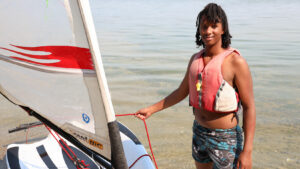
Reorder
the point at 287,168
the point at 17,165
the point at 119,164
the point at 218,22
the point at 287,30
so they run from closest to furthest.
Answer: the point at 119,164, the point at 218,22, the point at 17,165, the point at 287,168, the point at 287,30

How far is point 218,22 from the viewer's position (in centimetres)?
219

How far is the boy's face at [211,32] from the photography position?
2.18 m

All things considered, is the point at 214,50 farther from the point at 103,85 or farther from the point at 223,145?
the point at 103,85

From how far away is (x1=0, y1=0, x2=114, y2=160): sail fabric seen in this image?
6.04 feet

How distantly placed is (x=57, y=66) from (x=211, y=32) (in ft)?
3.69

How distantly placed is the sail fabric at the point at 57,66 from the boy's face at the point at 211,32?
0.87 meters

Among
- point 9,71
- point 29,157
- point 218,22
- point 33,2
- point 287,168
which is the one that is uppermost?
point 33,2

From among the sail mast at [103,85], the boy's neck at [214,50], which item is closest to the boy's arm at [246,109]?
the boy's neck at [214,50]

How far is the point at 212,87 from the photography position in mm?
2229

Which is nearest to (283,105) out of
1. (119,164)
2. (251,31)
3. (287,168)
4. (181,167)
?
(287,168)

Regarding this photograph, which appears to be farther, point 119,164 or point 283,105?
point 283,105

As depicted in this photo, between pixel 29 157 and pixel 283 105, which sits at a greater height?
pixel 29 157

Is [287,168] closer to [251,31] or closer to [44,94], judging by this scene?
[44,94]

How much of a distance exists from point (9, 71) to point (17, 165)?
3.53 ft
